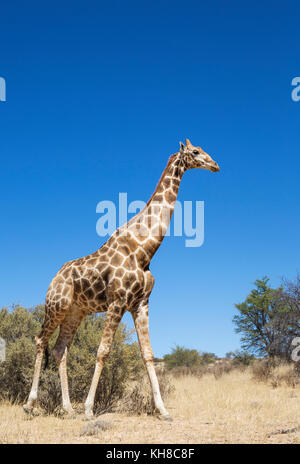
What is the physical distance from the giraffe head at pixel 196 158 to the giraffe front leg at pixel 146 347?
3084 millimetres

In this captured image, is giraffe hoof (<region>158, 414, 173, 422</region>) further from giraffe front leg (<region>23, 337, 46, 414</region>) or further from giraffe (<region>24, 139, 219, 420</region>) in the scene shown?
giraffe front leg (<region>23, 337, 46, 414</region>)

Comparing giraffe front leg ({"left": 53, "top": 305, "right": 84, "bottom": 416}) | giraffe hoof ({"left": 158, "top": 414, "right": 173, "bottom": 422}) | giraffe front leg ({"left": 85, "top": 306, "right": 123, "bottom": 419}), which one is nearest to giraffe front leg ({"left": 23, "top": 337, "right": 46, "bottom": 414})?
giraffe front leg ({"left": 53, "top": 305, "right": 84, "bottom": 416})

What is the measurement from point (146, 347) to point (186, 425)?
163 centimetres

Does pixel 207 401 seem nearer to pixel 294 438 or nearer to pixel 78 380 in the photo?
pixel 78 380

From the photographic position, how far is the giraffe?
8.52 meters

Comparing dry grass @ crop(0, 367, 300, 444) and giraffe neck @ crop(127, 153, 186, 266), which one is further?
giraffe neck @ crop(127, 153, 186, 266)

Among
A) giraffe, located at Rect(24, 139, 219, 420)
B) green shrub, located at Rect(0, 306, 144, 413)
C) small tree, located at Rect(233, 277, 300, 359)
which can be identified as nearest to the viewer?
giraffe, located at Rect(24, 139, 219, 420)

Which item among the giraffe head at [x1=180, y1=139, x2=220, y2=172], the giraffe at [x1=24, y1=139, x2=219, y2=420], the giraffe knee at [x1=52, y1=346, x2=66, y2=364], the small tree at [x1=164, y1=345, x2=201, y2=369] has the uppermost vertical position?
the giraffe head at [x1=180, y1=139, x2=220, y2=172]

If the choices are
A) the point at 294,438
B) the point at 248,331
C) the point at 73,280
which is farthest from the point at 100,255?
the point at 248,331

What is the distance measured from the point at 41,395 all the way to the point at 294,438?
6.22 meters

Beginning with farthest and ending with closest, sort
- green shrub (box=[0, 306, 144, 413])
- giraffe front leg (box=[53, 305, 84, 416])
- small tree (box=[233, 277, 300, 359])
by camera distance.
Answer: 1. small tree (box=[233, 277, 300, 359])
2. green shrub (box=[0, 306, 144, 413])
3. giraffe front leg (box=[53, 305, 84, 416])

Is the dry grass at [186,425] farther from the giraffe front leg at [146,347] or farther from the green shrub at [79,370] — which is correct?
the green shrub at [79,370]

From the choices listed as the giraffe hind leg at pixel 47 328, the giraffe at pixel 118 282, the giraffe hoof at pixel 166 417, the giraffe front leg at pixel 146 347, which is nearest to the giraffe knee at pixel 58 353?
the giraffe at pixel 118 282
